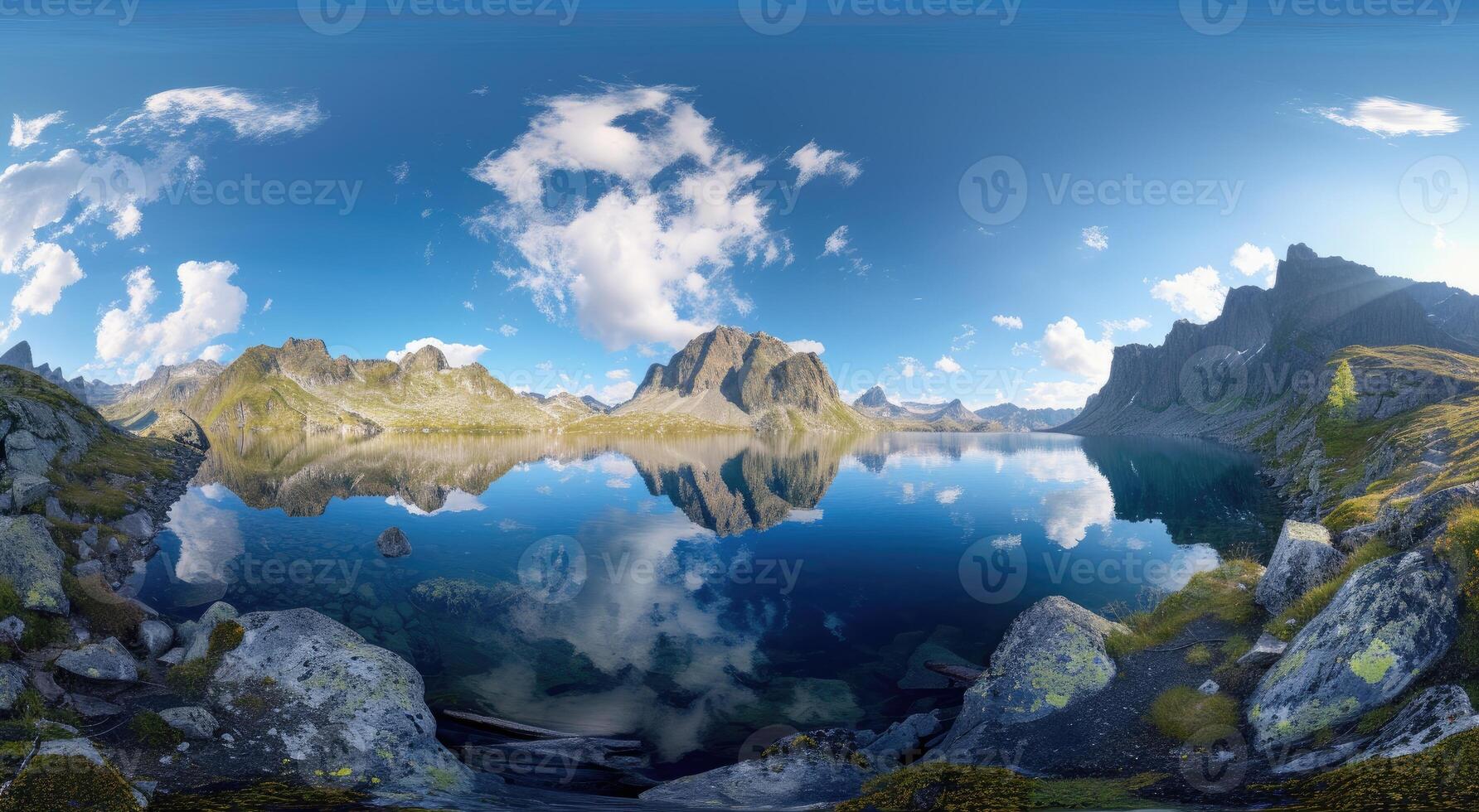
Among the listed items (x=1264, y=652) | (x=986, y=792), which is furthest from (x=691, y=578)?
(x=1264, y=652)

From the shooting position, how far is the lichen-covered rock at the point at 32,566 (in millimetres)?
23594

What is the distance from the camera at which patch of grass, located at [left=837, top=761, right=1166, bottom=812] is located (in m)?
11.4

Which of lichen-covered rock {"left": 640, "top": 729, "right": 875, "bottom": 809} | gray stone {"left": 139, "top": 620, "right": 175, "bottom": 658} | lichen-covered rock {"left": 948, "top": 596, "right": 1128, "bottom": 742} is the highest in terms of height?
gray stone {"left": 139, "top": 620, "right": 175, "bottom": 658}

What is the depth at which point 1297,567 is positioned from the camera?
72.2ft

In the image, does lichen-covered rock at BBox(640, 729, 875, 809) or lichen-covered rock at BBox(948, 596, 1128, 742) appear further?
lichen-covered rock at BBox(948, 596, 1128, 742)

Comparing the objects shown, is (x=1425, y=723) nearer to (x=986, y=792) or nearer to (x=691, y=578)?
(x=986, y=792)

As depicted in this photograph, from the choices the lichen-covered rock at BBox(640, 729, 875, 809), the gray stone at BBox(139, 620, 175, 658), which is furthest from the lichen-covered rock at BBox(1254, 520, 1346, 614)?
the gray stone at BBox(139, 620, 175, 658)

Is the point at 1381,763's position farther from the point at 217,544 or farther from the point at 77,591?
the point at 217,544

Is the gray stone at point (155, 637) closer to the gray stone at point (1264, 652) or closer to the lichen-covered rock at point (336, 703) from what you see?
the lichen-covered rock at point (336, 703)

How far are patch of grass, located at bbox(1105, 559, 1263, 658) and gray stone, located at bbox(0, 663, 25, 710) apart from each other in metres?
36.6

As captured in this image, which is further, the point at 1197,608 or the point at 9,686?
the point at 1197,608

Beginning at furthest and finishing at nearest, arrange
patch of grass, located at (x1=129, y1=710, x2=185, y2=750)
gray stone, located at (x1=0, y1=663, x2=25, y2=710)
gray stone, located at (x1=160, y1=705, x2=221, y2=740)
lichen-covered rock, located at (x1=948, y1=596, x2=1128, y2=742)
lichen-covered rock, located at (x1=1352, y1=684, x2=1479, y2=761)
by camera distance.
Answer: lichen-covered rock, located at (x1=948, y1=596, x2=1128, y2=742), gray stone, located at (x1=160, y1=705, x2=221, y2=740), patch of grass, located at (x1=129, y1=710, x2=185, y2=750), gray stone, located at (x1=0, y1=663, x2=25, y2=710), lichen-covered rock, located at (x1=1352, y1=684, x2=1479, y2=761)

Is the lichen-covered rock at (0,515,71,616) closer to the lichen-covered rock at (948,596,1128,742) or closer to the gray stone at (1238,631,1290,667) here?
the lichen-covered rock at (948,596,1128,742)

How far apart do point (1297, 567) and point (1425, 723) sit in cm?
1503
